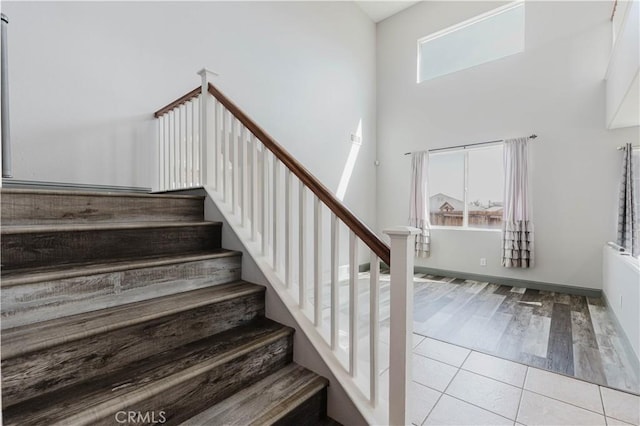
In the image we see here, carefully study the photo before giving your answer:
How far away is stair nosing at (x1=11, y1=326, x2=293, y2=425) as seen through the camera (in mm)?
1001

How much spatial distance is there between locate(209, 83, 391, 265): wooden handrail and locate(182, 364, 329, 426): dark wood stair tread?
2.34 feet

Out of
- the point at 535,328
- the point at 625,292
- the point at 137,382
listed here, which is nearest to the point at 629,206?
the point at 625,292

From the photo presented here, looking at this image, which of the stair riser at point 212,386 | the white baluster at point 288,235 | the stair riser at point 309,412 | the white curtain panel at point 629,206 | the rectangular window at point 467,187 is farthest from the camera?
the rectangular window at point 467,187

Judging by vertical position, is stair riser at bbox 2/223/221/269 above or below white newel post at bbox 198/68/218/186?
below

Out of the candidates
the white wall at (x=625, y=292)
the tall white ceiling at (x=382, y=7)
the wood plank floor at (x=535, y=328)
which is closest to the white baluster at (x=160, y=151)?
the wood plank floor at (x=535, y=328)

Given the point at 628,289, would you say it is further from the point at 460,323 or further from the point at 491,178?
the point at 491,178

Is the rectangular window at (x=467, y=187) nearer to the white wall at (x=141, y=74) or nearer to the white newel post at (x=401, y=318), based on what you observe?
the white wall at (x=141, y=74)

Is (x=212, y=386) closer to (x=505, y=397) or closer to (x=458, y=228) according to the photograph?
(x=505, y=397)

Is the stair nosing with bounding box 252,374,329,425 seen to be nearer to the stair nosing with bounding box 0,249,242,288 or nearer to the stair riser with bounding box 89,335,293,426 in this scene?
the stair riser with bounding box 89,335,293,426

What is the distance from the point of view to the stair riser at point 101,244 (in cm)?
139

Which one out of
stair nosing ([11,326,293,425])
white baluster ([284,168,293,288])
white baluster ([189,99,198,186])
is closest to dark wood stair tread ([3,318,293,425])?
stair nosing ([11,326,293,425])

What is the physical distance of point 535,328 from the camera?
2.88m

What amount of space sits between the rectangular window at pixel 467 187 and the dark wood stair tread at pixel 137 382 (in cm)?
427

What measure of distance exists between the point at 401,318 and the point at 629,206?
373cm
